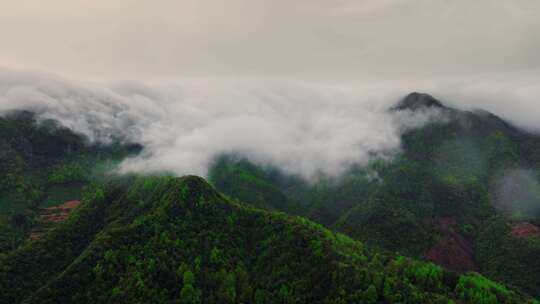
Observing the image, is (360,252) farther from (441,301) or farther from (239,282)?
(239,282)

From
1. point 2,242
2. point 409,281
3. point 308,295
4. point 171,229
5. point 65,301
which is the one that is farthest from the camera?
point 2,242

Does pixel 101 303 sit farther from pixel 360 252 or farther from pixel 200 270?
pixel 360 252

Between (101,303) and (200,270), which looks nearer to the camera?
(101,303)

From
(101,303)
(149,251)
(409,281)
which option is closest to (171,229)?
(149,251)

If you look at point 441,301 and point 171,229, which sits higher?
point 171,229

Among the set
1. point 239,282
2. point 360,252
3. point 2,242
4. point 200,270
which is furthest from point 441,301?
point 2,242

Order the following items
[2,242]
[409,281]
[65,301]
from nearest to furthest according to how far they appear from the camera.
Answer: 1. [65,301]
2. [409,281]
3. [2,242]
